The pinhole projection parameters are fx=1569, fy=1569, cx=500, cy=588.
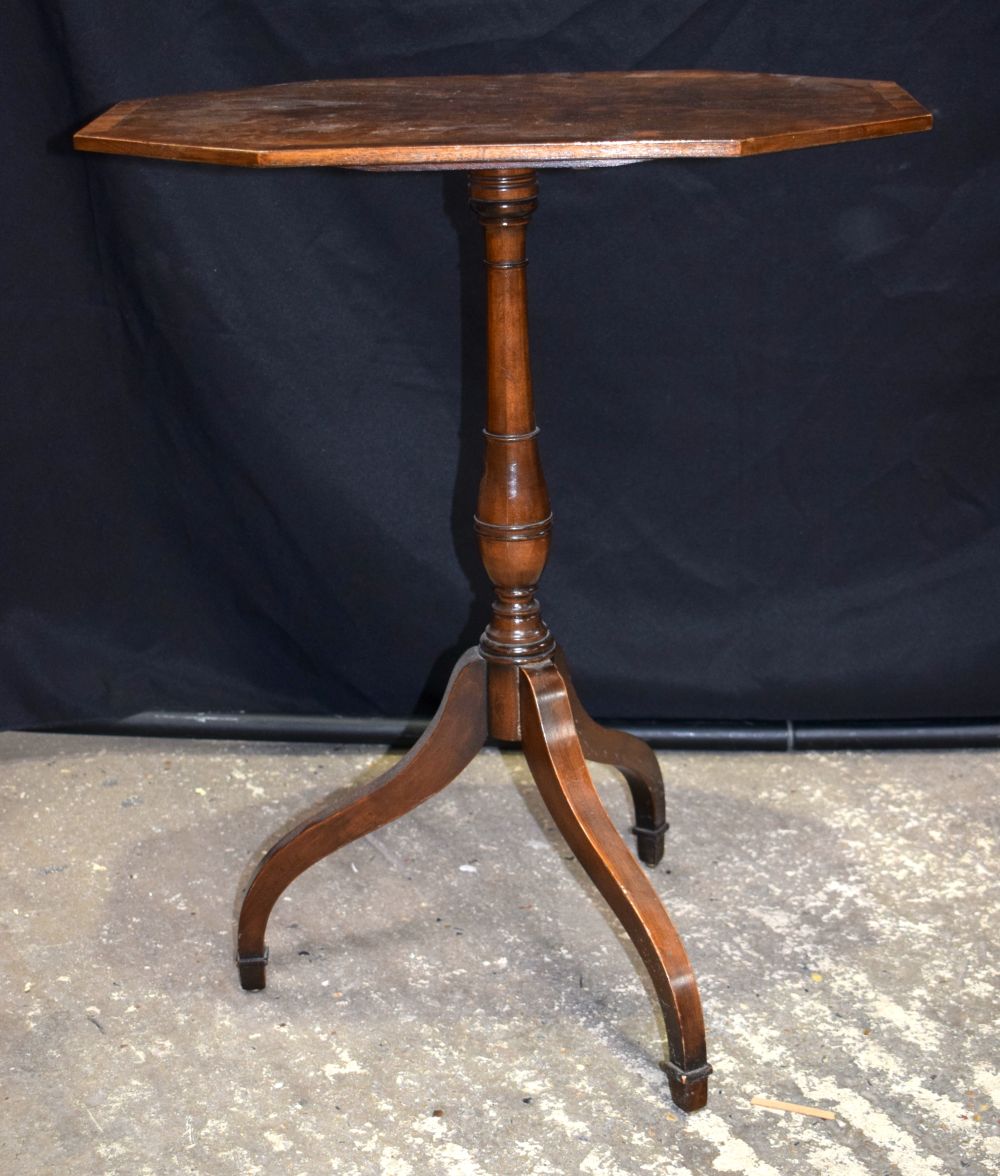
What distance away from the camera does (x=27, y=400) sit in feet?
7.68

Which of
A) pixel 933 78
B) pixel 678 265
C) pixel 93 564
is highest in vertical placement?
pixel 933 78

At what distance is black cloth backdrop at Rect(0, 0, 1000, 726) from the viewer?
85.1 inches

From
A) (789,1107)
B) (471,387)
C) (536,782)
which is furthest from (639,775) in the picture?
(471,387)

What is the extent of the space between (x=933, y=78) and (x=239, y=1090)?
1.57 meters

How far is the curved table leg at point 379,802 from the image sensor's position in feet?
6.06

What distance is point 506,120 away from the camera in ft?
4.95

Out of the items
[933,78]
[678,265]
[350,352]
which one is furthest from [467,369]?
[933,78]

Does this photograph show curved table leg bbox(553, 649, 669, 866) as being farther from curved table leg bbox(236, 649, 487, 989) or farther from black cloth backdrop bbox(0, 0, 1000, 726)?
black cloth backdrop bbox(0, 0, 1000, 726)

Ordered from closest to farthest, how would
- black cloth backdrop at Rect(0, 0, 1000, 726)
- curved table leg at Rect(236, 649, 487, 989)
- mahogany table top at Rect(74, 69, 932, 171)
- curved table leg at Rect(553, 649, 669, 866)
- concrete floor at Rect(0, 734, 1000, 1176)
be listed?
mahogany table top at Rect(74, 69, 932, 171), concrete floor at Rect(0, 734, 1000, 1176), curved table leg at Rect(236, 649, 487, 989), curved table leg at Rect(553, 649, 669, 866), black cloth backdrop at Rect(0, 0, 1000, 726)

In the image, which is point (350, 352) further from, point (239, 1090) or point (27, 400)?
point (239, 1090)

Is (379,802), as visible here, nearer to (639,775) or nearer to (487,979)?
(487,979)

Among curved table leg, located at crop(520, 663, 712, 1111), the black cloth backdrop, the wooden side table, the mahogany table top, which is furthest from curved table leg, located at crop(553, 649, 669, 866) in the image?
the mahogany table top

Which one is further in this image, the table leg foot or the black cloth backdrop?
the black cloth backdrop

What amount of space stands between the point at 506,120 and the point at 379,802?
0.80m
